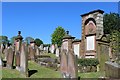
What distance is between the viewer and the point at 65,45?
→ 74.6 ft

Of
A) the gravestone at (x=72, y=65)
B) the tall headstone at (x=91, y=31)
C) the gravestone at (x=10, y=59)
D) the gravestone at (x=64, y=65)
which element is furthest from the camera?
the tall headstone at (x=91, y=31)

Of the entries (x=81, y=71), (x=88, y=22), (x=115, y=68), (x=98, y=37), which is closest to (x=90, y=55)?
(x=98, y=37)

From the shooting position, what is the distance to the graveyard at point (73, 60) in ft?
38.3

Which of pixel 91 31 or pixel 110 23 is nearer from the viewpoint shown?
pixel 91 31

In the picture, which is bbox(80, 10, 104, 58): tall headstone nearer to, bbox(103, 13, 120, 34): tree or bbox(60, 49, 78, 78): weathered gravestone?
bbox(60, 49, 78, 78): weathered gravestone

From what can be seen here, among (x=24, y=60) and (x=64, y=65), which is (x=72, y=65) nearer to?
(x=64, y=65)

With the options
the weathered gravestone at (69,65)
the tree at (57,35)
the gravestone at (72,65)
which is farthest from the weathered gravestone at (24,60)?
the tree at (57,35)

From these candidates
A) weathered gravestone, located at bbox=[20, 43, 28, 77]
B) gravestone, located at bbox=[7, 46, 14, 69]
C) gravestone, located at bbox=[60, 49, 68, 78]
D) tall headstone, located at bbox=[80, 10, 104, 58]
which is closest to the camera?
gravestone, located at bbox=[60, 49, 68, 78]

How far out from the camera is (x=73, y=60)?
11547 millimetres

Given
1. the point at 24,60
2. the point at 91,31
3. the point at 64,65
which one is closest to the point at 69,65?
the point at 64,65

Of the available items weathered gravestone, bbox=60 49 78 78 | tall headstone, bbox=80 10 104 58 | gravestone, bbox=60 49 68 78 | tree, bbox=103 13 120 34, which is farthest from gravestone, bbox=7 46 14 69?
tree, bbox=103 13 120 34

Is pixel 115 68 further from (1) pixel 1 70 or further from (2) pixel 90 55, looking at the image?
(2) pixel 90 55

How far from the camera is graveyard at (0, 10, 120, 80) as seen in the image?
460 inches

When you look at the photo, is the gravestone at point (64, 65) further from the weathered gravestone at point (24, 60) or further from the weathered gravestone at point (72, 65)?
the weathered gravestone at point (24, 60)
